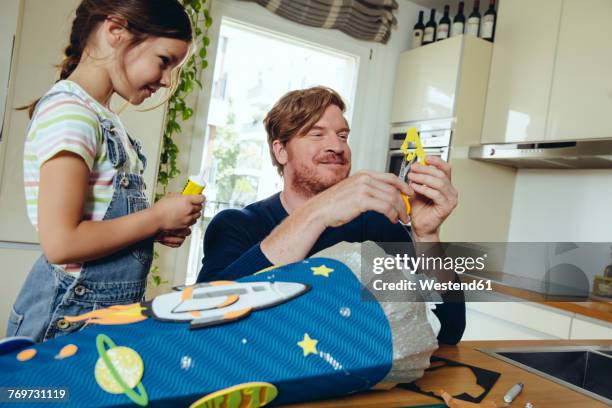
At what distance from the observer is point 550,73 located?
254cm

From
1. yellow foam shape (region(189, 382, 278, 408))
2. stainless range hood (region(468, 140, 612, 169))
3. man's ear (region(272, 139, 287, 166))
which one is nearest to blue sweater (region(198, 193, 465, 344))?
man's ear (region(272, 139, 287, 166))

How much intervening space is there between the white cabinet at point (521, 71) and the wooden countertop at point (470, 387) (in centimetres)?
196

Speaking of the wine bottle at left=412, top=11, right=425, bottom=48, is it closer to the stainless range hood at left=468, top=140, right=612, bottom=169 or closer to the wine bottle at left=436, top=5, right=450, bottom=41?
the wine bottle at left=436, top=5, right=450, bottom=41

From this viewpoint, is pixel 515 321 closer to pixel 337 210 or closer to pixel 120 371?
pixel 337 210

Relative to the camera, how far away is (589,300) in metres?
2.13

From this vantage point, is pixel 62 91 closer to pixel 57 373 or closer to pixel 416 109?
pixel 57 373

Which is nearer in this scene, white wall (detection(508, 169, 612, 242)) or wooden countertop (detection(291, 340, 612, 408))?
wooden countertop (detection(291, 340, 612, 408))

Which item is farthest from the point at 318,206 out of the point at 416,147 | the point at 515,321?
the point at 515,321

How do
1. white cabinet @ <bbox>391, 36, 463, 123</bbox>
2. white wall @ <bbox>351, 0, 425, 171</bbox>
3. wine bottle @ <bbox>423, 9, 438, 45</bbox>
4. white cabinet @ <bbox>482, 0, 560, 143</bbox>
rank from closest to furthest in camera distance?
1. white cabinet @ <bbox>482, 0, 560, 143</bbox>
2. white cabinet @ <bbox>391, 36, 463, 123</bbox>
3. wine bottle @ <bbox>423, 9, 438, 45</bbox>
4. white wall @ <bbox>351, 0, 425, 171</bbox>

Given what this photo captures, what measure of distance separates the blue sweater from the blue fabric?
35cm

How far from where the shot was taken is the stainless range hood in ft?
7.27

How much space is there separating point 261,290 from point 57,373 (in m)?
0.24

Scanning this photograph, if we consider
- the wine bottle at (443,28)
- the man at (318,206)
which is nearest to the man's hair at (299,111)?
the man at (318,206)

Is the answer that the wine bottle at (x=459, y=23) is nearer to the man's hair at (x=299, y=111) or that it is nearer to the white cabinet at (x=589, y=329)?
the white cabinet at (x=589, y=329)
